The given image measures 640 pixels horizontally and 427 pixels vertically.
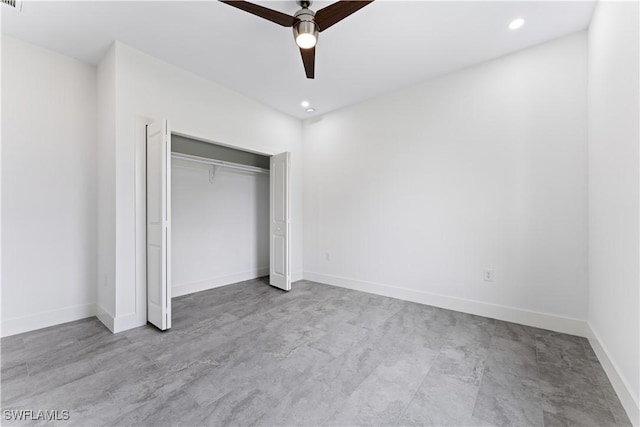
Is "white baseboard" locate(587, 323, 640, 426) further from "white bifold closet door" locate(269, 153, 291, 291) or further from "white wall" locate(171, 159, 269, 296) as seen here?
"white wall" locate(171, 159, 269, 296)

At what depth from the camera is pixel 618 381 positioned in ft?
5.47

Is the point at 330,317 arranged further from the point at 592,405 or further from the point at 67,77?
the point at 67,77

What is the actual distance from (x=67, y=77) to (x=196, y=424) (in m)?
3.59

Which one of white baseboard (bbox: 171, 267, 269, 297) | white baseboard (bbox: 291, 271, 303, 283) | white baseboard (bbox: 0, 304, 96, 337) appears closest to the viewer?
white baseboard (bbox: 0, 304, 96, 337)

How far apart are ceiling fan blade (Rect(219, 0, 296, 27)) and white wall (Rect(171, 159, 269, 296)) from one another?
8.05 ft

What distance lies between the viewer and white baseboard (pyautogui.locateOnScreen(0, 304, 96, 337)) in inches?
98.9

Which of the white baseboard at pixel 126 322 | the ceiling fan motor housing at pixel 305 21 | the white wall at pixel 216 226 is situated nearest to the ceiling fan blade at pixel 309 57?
the ceiling fan motor housing at pixel 305 21

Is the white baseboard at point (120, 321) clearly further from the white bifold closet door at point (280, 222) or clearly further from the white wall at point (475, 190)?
the white wall at point (475, 190)

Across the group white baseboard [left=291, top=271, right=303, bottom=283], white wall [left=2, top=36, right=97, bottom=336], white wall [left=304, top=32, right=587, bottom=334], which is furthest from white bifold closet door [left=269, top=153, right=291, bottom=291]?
Answer: white wall [left=2, top=36, right=97, bottom=336]

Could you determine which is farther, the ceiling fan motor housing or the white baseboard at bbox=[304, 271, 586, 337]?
the white baseboard at bbox=[304, 271, 586, 337]

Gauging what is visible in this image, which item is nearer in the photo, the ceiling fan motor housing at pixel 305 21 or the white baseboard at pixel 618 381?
the white baseboard at pixel 618 381

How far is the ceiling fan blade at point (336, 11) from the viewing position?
1.82 meters

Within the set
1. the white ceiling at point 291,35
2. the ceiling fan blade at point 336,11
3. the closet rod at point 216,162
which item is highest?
the white ceiling at point 291,35

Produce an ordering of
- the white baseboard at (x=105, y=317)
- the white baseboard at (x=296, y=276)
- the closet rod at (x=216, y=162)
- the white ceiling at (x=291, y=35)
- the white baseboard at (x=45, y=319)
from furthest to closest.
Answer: the white baseboard at (x=296, y=276), the closet rod at (x=216, y=162), the white baseboard at (x=105, y=317), the white baseboard at (x=45, y=319), the white ceiling at (x=291, y=35)
